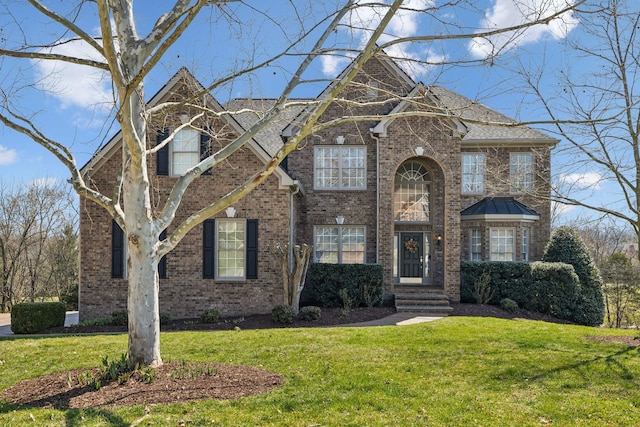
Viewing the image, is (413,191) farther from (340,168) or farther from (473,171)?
(473,171)

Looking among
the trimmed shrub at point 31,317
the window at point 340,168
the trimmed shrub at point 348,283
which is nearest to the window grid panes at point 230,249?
the trimmed shrub at point 348,283

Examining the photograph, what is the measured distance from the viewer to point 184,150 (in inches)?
539

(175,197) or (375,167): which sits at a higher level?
(375,167)

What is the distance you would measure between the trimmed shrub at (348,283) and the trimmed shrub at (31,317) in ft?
24.4

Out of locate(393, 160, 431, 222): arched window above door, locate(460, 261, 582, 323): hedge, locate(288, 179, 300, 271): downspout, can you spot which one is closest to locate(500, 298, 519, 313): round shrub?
locate(460, 261, 582, 323): hedge

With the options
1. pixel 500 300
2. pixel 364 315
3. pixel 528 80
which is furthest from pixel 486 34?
pixel 500 300

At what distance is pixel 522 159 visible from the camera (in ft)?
59.7

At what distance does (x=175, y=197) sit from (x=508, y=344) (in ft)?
20.7

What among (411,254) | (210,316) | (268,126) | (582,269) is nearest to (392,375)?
(210,316)

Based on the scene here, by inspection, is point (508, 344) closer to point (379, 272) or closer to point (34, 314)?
point (379, 272)

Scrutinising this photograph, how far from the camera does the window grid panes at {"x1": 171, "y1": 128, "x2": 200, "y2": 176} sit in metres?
13.7

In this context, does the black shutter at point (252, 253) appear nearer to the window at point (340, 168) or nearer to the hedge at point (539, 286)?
the window at point (340, 168)

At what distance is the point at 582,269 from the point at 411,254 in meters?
5.75

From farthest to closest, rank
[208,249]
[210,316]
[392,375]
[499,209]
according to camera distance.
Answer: [499,209], [208,249], [210,316], [392,375]
